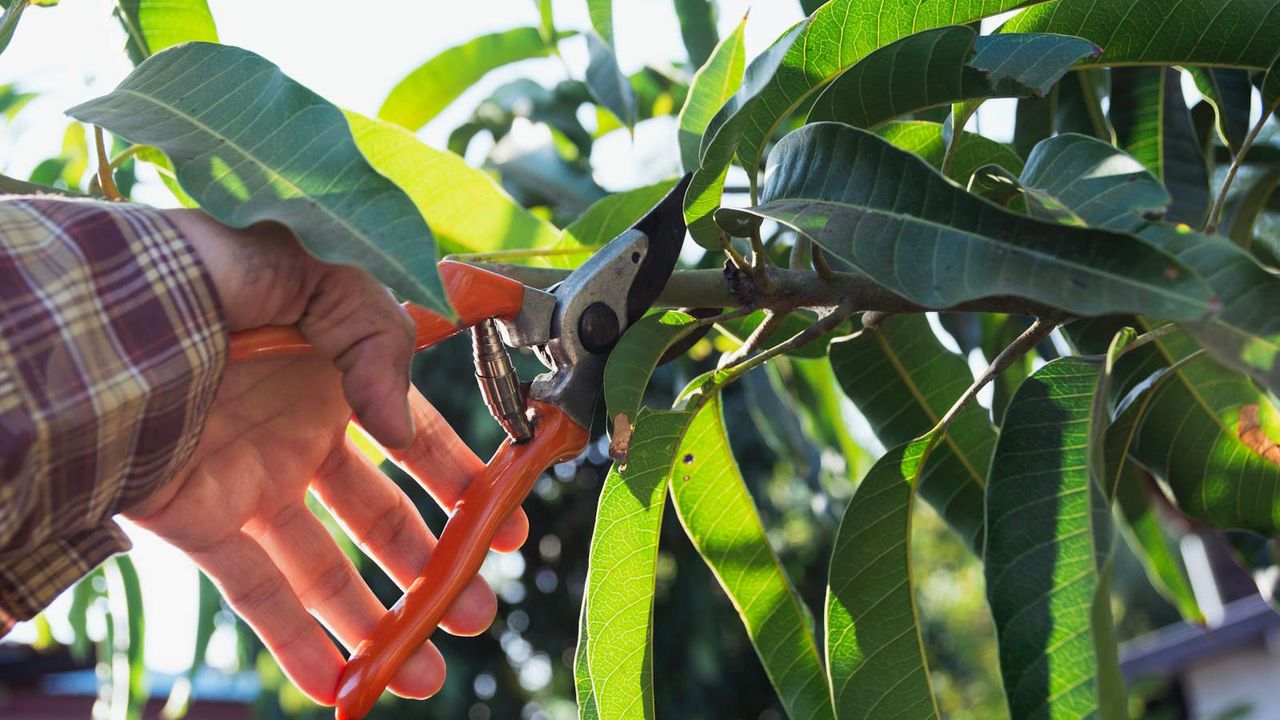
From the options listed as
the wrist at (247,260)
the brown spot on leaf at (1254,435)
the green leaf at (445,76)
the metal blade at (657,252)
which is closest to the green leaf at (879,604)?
the metal blade at (657,252)

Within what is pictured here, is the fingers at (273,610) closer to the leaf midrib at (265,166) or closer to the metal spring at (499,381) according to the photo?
the metal spring at (499,381)

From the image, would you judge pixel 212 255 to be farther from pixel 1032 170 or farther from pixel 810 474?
pixel 810 474

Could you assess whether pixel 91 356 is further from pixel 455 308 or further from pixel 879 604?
Answer: pixel 879 604

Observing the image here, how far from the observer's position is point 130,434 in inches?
23.0

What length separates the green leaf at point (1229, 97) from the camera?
88 centimetres

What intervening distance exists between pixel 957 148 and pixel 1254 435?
1.21 ft

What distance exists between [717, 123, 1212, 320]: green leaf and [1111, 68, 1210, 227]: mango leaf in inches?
19.2

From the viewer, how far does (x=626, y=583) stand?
827mm

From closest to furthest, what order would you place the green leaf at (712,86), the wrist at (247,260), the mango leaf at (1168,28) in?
the wrist at (247,260)
the mango leaf at (1168,28)
the green leaf at (712,86)

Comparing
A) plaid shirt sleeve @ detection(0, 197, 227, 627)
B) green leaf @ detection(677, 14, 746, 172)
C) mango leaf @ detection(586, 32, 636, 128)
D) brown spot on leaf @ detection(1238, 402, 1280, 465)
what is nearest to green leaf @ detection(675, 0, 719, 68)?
mango leaf @ detection(586, 32, 636, 128)

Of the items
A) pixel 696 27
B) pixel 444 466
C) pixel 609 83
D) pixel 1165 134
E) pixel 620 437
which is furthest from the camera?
pixel 696 27

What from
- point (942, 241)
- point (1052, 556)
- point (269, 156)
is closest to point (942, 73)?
point (942, 241)

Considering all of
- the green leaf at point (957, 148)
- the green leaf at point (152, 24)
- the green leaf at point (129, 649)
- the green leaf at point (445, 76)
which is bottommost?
the green leaf at point (129, 649)

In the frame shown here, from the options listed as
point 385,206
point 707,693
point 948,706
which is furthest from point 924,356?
point 948,706
